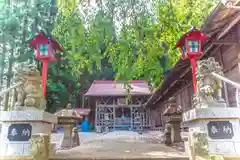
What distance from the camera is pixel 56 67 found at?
65.7ft

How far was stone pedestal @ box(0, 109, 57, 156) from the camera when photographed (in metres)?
3.54

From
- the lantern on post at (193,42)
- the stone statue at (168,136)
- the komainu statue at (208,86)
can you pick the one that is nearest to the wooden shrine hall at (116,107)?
the stone statue at (168,136)

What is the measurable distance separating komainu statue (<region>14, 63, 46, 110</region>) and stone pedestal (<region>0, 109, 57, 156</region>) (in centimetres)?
19

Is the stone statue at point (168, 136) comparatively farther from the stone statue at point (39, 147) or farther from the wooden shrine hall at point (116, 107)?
the wooden shrine hall at point (116, 107)

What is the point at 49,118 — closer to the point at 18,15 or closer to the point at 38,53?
the point at 38,53

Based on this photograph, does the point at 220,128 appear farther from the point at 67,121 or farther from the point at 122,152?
the point at 67,121

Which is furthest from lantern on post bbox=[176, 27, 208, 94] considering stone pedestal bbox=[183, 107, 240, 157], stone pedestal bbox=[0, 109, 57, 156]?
stone pedestal bbox=[0, 109, 57, 156]

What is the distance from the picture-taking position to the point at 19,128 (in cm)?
363

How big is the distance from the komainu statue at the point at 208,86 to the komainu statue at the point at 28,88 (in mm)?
3156

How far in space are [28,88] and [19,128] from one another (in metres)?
0.77

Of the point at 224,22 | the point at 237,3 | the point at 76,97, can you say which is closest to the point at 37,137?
the point at 237,3

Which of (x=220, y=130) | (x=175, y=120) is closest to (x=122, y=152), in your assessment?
(x=220, y=130)

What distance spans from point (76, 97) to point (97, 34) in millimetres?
26618

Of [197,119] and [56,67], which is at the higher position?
[56,67]
